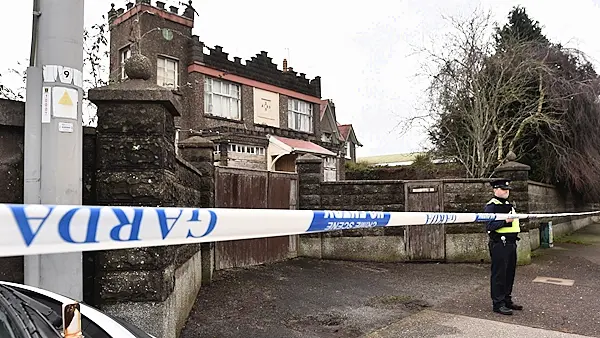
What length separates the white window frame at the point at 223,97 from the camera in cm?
1982

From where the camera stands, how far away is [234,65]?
69.5 ft

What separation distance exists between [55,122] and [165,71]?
56.7 ft

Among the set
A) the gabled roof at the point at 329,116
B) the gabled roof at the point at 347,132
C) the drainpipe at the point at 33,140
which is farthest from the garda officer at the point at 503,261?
the gabled roof at the point at 347,132

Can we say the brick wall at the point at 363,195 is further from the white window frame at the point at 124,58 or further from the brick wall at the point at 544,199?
the white window frame at the point at 124,58

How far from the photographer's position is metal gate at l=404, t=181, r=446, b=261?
9289 millimetres

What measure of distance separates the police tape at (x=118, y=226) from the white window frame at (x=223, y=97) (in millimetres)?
17968

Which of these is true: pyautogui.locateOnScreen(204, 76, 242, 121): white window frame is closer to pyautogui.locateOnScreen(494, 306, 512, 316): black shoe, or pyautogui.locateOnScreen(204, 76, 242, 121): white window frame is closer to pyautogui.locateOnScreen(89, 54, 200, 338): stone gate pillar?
pyautogui.locateOnScreen(494, 306, 512, 316): black shoe

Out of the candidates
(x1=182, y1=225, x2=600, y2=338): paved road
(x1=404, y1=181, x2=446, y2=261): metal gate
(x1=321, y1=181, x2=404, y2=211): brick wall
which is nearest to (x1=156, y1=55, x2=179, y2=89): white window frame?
(x1=321, y1=181, x2=404, y2=211): brick wall

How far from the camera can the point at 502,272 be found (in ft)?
18.8

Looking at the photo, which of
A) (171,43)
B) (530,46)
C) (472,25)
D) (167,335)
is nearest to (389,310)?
(167,335)

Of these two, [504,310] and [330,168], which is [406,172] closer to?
[330,168]

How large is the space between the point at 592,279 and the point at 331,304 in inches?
195

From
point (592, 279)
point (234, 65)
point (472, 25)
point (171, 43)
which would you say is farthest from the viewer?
point (234, 65)

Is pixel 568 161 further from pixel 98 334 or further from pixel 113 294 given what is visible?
pixel 98 334
